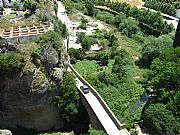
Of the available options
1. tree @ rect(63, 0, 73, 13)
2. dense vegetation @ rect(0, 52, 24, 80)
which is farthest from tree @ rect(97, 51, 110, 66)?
tree @ rect(63, 0, 73, 13)

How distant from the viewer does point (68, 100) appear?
132ft

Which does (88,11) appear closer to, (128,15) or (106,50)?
(128,15)

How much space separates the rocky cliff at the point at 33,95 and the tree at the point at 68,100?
86 cm

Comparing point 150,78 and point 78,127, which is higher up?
point 150,78

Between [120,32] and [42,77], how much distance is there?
122ft

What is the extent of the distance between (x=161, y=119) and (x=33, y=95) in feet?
44.5

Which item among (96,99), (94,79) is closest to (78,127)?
(96,99)

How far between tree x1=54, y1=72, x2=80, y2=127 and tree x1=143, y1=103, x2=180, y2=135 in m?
8.06

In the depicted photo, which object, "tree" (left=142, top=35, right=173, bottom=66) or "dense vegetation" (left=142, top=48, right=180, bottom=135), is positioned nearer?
"dense vegetation" (left=142, top=48, right=180, bottom=135)

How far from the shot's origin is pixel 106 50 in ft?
194

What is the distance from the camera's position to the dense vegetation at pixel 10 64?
35.9 meters

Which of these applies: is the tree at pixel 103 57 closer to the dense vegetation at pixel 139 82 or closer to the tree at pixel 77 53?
the dense vegetation at pixel 139 82

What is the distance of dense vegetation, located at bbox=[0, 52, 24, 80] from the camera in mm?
35938

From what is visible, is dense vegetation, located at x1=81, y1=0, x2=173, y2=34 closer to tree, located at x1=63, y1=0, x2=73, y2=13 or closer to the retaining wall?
tree, located at x1=63, y1=0, x2=73, y2=13
